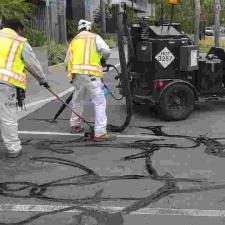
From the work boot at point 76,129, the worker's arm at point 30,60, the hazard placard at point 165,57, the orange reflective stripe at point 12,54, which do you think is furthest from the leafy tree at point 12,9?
the orange reflective stripe at point 12,54

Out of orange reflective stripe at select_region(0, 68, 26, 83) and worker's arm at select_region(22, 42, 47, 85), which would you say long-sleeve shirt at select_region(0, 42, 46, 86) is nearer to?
worker's arm at select_region(22, 42, 47, 85)

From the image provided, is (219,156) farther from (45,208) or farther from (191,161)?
(45,208)

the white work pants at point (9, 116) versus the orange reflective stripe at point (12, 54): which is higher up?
the orange reflective stripe at point (12, 54)

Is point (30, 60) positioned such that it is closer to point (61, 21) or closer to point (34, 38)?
point (34, 38)

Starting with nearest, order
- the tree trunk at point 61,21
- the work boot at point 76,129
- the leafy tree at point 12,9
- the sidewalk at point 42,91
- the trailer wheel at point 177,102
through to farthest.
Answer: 1. the work boot at point 76,129
2. the trailer wheel at point 177,102
3. the sidewalk at point 42,91
4. the leafy tree at point 12,9
5. the tree trunk at point 61,21

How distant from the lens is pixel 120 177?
20.4ft

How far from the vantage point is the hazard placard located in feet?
32.0

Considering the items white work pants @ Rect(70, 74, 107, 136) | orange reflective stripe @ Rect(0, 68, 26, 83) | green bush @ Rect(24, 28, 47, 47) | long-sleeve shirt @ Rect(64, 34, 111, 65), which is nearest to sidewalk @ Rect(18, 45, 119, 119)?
green bush @ Rect(24, 28, 47, 47)

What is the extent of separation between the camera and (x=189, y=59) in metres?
9.78

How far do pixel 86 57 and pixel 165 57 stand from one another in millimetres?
2079

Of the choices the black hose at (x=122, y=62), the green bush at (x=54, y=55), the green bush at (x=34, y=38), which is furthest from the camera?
the green bush at (x=54, y=55)

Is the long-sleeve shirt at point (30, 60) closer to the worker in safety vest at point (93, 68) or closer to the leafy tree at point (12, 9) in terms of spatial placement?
the worker in safety vest at point (93, 68)

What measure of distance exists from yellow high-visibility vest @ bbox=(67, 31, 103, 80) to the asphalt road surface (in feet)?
3.46

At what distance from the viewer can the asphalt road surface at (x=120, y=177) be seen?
5.00m
